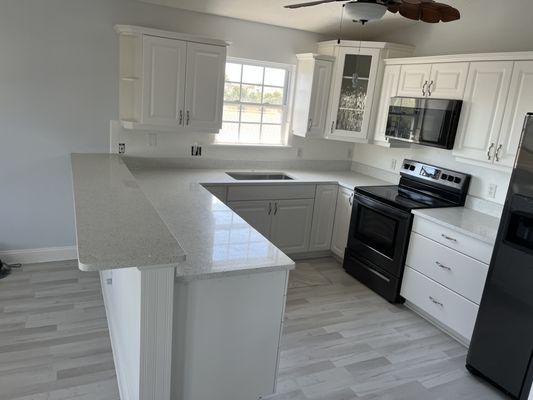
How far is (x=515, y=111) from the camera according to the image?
2.92 m

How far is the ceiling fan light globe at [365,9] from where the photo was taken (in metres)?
1.96

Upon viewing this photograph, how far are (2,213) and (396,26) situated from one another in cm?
409

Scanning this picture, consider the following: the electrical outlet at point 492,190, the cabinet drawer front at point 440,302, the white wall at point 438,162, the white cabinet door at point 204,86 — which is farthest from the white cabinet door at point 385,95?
the white cabinet door at point 204,86

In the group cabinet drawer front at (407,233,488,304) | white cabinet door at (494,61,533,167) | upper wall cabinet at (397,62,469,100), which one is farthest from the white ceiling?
cabinet drawer front at (407,233,488,304)

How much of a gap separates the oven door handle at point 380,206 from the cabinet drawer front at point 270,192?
49cm

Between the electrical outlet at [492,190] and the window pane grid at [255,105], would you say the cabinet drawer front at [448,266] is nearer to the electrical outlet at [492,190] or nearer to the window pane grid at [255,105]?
the electrical outlet at [492,190]

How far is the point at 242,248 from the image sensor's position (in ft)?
6.79

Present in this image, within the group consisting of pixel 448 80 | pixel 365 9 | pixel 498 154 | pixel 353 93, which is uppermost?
pixel 365 9

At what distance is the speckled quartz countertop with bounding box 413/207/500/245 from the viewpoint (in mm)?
2834

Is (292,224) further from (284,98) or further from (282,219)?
(284,98)

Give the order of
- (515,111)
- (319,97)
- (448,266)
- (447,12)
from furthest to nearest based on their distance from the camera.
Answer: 1. (319,97)
2. (448,266)
3. (515,111)
4. (447,12)

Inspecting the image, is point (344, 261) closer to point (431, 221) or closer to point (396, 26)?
point (431, 221)

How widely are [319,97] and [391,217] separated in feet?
4.99

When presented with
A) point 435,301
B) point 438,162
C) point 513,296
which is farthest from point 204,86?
point 513,296
